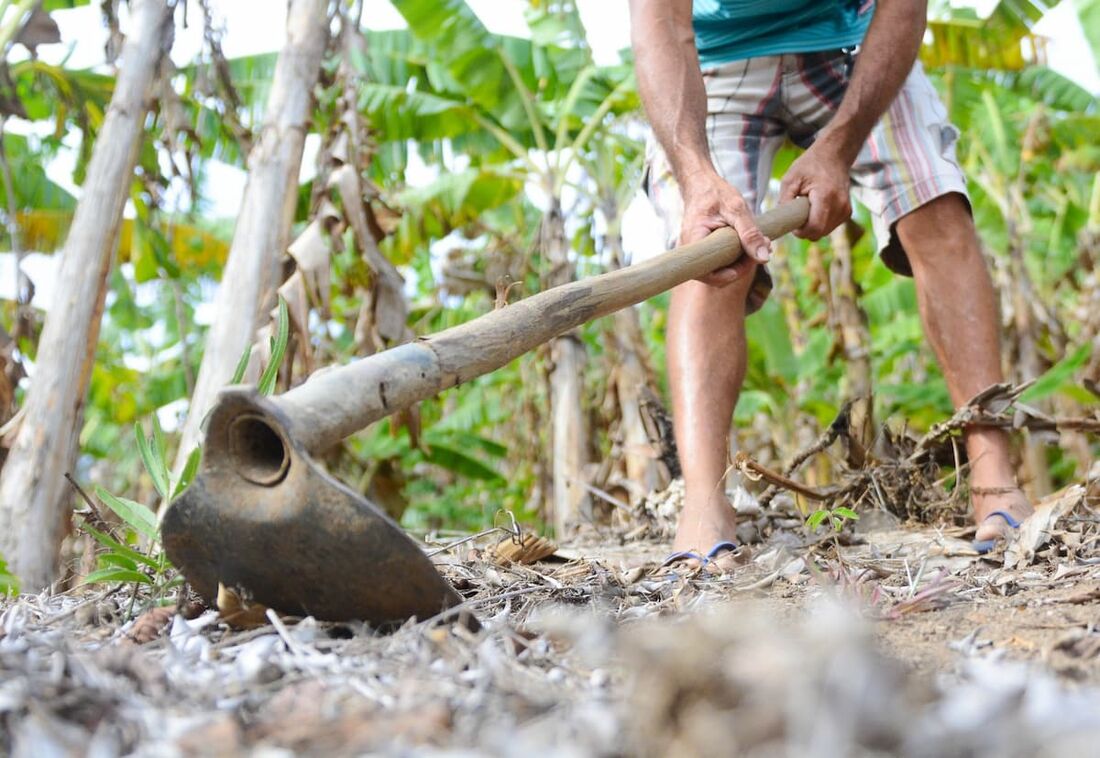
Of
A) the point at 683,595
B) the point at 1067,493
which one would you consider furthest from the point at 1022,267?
the point at 683,595

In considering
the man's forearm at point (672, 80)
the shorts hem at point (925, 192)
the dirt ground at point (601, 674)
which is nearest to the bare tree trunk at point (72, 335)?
the dirt ground at point (601, 674)

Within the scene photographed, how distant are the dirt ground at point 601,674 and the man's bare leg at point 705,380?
474 mm

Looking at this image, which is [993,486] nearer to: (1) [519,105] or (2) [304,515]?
(2) [304,515]

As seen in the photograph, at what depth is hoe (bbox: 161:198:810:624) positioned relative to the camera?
1118 mm

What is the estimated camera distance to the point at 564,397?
5.34 m

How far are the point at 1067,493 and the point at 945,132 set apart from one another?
1024 millimetres

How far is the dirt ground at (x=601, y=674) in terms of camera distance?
0.62m

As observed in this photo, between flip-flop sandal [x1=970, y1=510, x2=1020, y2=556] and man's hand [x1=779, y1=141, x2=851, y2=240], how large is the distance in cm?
74

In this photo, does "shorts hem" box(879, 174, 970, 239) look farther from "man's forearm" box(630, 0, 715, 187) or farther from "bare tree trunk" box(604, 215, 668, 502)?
"bare tree trunk" box(604, 215, 668, 502)

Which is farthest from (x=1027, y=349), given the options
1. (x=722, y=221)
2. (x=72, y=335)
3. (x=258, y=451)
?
(x=258, y=451)

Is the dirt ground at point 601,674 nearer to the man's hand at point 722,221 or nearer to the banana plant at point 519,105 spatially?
the man's hand at point 722,221

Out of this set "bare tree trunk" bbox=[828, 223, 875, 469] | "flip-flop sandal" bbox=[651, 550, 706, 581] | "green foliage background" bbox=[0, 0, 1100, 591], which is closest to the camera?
"flip-flop sandal" bbox=[651, 550, 706, 581]

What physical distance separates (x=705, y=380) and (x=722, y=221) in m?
0.45

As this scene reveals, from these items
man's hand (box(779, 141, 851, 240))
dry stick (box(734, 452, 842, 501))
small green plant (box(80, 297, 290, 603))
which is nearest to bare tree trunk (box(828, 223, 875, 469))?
dry stick (box(734, 452, 842, 501))
